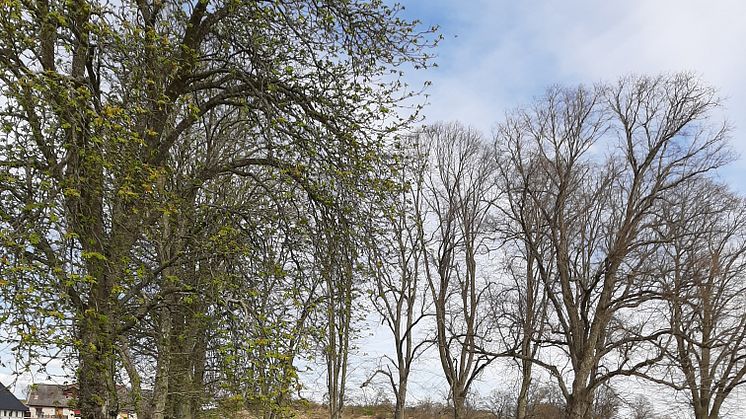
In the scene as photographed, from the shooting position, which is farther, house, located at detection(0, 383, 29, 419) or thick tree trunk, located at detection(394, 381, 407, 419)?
house, located at detection(0, 383, 29, 419)

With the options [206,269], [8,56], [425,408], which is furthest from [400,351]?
[8,56]

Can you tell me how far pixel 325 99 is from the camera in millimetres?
7211

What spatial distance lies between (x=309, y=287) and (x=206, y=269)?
1409 millimetres

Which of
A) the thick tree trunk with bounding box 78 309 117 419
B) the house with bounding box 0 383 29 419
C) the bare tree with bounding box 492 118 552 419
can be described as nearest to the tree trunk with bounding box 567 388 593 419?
the bare tree with bounding box 492 118 552 419

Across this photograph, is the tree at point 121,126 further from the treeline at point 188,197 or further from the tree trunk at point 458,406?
the tree trunk at point 458,406

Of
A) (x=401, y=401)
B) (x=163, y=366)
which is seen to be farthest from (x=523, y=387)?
(x=163, y=366)

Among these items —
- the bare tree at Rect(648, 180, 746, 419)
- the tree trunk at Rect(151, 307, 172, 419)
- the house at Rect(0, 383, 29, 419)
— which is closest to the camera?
the tree trunk at Rect(151, 307, 172, 419)

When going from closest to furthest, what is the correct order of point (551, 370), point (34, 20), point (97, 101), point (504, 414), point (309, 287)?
1. point (34, 20)
2. point (97, 101)
3. point (309, 287)
4. point (551, 370)
5. point (504, 414)

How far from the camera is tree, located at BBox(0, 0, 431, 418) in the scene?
5.40m

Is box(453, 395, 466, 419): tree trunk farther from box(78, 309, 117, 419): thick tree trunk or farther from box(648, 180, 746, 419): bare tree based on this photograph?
box(78, 309, 117, 419): thick tree trunk

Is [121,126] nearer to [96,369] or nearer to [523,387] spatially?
[96,369]

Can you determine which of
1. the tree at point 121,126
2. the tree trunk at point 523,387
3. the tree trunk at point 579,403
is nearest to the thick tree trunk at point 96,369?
the tree at point 121,126

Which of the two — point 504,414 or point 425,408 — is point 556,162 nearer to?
point 425,408

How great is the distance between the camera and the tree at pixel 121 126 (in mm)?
5402
